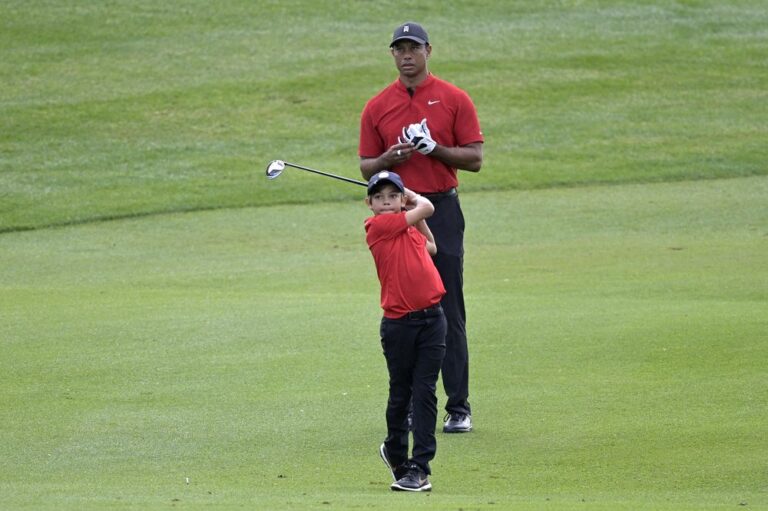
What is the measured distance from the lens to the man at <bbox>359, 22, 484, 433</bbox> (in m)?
8.14

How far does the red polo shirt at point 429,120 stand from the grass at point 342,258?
57.8 inches

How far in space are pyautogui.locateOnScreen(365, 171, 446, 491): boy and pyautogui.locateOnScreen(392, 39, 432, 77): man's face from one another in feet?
4.60

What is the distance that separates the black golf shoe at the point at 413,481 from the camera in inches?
255

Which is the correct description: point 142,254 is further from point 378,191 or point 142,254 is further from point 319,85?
point 319,85

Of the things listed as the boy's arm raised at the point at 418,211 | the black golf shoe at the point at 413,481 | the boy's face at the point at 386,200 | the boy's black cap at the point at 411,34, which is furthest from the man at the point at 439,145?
the black golf shoe at the point at 413,481

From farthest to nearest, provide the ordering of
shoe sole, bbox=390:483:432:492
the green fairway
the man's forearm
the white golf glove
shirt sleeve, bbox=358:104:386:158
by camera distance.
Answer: shirt sleeve, bbox=358:104:386:158 < the man's forearm < the white golf glove < the green fairway < shoe sole, bbox=390:483:432:492

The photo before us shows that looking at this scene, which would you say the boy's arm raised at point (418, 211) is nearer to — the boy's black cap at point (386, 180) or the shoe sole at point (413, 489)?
the boy's black cap at point (386, 180)

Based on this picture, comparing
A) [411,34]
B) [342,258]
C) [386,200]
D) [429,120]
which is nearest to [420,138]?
[429,120]

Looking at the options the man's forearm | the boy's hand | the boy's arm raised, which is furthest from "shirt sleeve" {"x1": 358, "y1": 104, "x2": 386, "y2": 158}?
the boy's hand

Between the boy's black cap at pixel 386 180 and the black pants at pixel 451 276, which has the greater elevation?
the boy's black cap at pixel 386 180

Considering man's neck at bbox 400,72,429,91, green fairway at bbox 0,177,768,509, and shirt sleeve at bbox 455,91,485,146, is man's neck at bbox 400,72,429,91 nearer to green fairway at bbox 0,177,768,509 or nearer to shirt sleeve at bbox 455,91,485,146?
shirt sleeve at bbox 455,91,485,146

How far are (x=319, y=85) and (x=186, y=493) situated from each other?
82.0ft

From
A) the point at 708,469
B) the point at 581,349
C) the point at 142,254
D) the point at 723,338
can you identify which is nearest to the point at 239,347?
the point at 581,349

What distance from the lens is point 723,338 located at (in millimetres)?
10070
